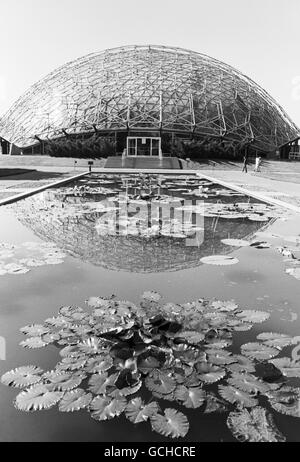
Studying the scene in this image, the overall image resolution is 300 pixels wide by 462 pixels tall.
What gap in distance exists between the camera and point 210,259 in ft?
17.1

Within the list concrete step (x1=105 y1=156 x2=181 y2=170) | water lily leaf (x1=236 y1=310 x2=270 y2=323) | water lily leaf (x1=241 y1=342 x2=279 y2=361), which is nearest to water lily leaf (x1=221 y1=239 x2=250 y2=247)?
water lily leaf (x1=236 y1=310 x2=270 y2=323)

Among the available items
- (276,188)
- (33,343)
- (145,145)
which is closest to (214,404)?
(33,343)

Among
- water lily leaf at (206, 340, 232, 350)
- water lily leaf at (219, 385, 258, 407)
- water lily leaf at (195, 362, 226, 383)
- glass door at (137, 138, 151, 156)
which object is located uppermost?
glass door at (137, 138, 151, 156)

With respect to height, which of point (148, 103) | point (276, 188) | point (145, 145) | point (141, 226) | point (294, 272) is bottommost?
point (294, 272)

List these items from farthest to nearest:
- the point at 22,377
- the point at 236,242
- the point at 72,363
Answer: the point at 236,242 < the point at 72,363 < the point at 22,377

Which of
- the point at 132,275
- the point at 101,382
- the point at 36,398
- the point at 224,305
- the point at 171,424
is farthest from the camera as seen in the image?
the point at 132,275

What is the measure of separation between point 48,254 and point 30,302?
1686mm

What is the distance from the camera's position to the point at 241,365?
2.53 m

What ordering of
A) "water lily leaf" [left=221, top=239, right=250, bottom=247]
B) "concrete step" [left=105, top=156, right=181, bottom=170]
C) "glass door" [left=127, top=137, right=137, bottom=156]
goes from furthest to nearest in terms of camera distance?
"glass door" [left=127, top=137, right=137, bottom=156]
"concrete step" [left=105, top=156, right=181, bottom=170]
"water lily leaf" [left=221, top=239, right=250, bottom=247]

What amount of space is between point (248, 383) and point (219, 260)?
2.92m

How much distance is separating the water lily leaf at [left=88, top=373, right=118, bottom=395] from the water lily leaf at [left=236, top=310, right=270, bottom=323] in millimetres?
1409

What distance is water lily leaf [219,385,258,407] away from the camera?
2141 millimetres

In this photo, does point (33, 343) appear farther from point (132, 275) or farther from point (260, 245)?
point (260, 245)

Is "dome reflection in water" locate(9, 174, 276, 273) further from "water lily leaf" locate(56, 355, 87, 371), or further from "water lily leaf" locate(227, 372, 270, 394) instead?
"water lily leaf" locate(227, 372, 270, 394)
